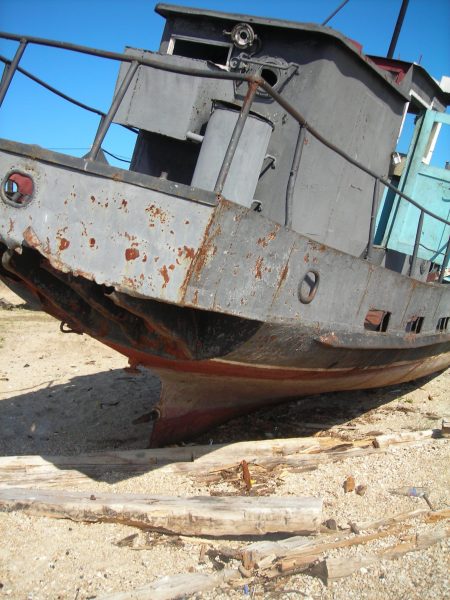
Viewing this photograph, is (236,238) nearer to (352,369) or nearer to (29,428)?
(352,369)

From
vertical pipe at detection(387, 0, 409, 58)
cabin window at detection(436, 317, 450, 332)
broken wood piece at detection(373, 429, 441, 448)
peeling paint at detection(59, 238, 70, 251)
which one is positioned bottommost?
broken wood piece at detection(373, 429, 441, 448)

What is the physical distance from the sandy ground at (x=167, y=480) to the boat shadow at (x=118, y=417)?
0.04ft

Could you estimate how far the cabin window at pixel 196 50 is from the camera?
4.83 meters

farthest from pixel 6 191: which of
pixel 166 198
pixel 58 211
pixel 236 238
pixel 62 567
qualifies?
pixel 62 567

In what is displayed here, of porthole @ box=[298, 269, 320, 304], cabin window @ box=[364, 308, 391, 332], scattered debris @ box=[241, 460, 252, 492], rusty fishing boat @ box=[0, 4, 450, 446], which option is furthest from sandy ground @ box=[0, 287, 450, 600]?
porthole @ box=[298, 269, 320, 304]

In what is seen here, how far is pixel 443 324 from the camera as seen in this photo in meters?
6.22

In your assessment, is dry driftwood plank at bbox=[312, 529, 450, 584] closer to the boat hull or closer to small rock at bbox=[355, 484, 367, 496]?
small rock at bbox=[355, 484, 367, 496]

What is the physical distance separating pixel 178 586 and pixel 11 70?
2914 millimetres

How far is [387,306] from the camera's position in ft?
15.4

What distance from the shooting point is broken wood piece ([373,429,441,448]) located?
4496mm

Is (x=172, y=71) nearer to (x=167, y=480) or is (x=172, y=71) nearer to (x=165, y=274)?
(x=165, y=274)

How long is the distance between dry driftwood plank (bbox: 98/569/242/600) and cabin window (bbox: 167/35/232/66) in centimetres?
369

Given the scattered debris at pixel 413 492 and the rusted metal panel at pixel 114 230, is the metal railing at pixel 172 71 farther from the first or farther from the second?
the scattered debris at pixel 413 492

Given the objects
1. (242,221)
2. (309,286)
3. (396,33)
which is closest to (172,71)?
(242,221)
